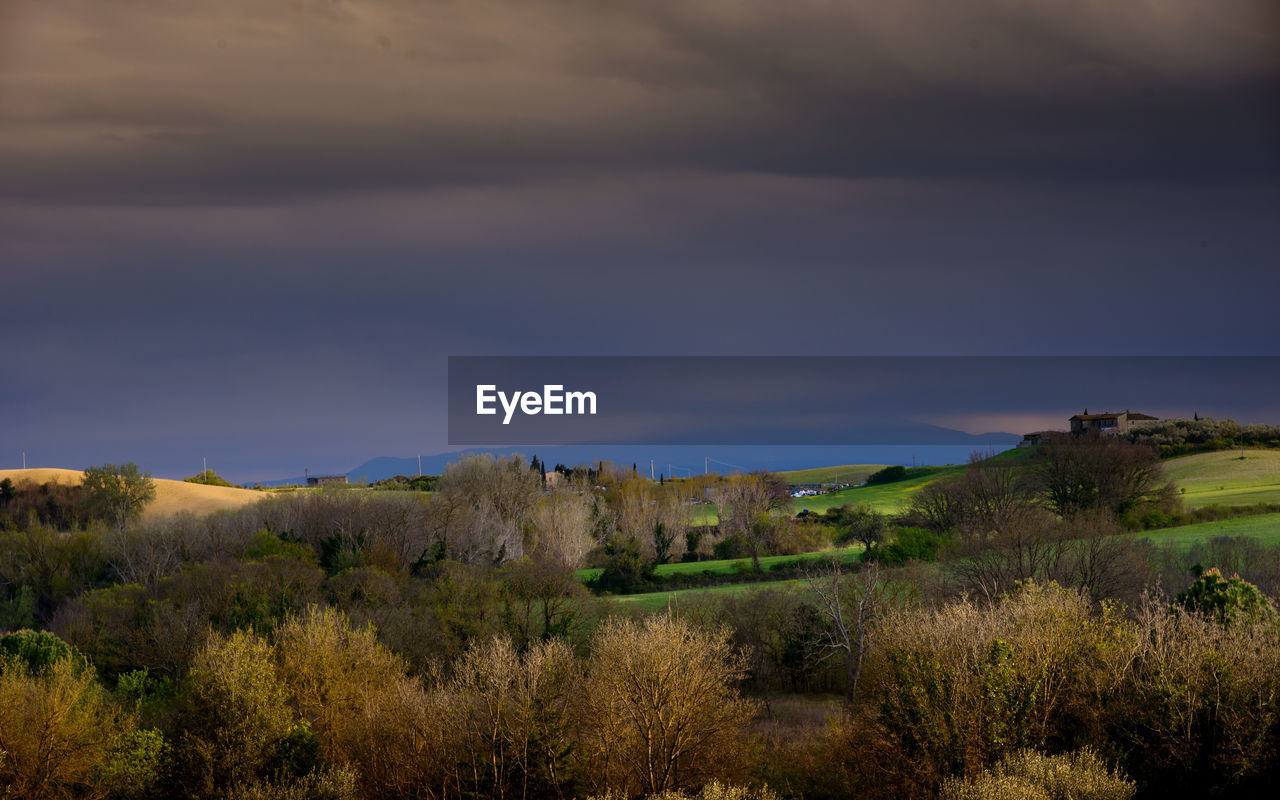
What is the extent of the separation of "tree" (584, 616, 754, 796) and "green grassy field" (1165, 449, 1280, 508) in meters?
75.2

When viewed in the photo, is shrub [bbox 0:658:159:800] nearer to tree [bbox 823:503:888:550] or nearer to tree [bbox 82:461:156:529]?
tree [bbox 823:503:888:550]

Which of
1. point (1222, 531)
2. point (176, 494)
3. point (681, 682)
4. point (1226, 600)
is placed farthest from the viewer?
point (176, 494)

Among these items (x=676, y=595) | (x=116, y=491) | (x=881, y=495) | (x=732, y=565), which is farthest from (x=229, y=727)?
(x=881, y=495)

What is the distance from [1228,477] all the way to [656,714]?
10400 cm

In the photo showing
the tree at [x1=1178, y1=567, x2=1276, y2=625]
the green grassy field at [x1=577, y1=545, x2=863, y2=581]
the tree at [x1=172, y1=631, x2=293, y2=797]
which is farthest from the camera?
the green grassy field at [x1=577, y1=545, x2=863, y2=581]

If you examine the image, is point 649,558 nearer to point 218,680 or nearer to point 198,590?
point 198,590

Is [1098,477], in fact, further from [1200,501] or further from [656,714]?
[656,714]

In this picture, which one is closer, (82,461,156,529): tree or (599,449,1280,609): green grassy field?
(599,449,1280,609): green grassy field

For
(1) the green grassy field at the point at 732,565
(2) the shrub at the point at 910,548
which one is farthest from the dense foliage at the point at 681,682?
(1) the green grassy field at the point at 732,565

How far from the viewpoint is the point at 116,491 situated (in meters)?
144

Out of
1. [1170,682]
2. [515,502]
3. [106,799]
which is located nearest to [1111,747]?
[1170,682]

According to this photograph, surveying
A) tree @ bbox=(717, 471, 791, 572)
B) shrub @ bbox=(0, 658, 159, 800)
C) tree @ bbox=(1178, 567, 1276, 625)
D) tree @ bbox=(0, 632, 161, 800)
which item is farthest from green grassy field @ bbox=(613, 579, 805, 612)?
shrub @ bbox=(0, 658, 159, 800)

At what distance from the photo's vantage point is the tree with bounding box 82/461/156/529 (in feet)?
462

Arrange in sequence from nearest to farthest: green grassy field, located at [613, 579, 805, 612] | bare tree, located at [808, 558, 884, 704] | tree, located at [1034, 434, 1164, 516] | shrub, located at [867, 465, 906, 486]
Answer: bare tree, located at [808, 558, 884, 704]
green grassy field, located at [613, 579, 805, 612]
tree, located at [1034, 434, 1164, 516]
shrub, located at [867, 465, 906, 486]
